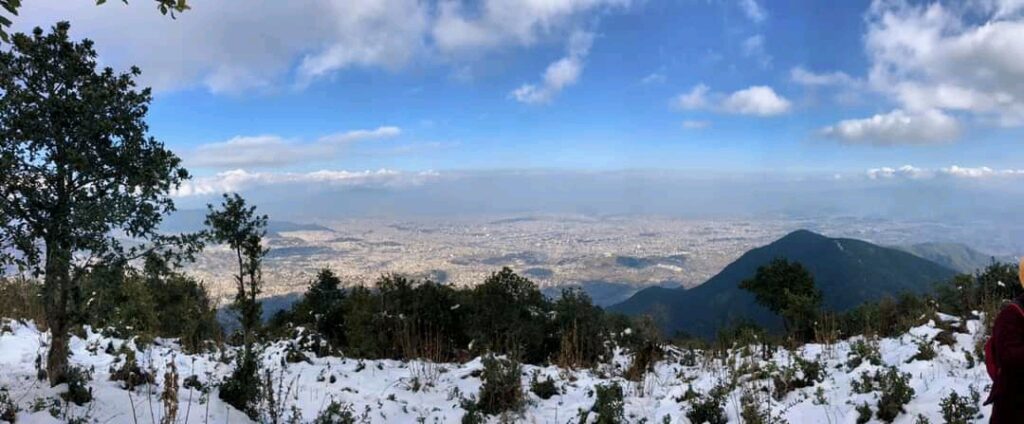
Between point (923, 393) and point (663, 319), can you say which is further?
point (663, 319)

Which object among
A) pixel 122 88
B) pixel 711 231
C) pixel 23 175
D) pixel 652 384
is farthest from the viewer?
pixel 711 231

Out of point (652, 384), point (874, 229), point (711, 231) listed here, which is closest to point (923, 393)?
point (652, 384)

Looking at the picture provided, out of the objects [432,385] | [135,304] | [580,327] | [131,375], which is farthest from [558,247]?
[131,375]

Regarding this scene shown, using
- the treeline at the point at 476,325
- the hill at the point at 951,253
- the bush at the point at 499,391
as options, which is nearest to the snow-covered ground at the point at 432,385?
the bush at the point at 499,391

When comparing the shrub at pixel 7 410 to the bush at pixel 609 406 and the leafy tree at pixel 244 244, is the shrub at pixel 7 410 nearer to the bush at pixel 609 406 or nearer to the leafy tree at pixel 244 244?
the leafy tree at pixel 244 244

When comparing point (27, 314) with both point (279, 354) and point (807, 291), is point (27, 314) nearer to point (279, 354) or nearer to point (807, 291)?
point (279, 354)

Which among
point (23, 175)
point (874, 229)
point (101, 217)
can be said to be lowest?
point (874, 229)

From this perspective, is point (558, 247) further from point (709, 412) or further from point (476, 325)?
point (709, 412)
